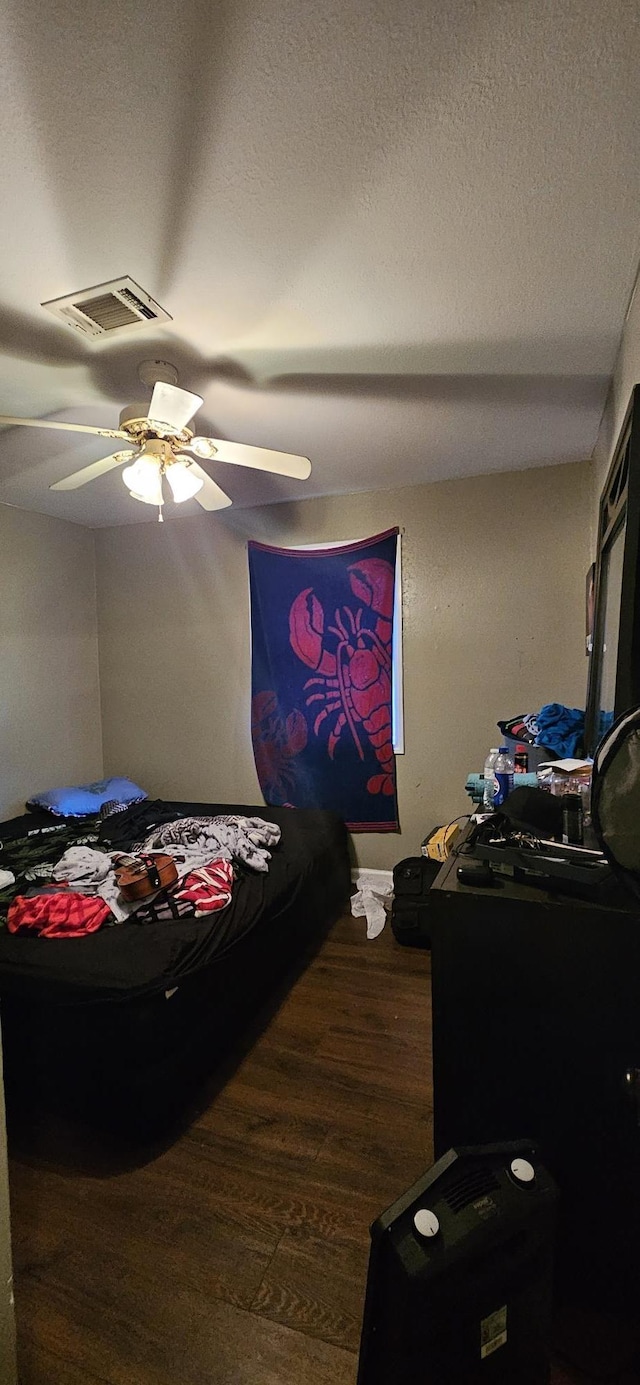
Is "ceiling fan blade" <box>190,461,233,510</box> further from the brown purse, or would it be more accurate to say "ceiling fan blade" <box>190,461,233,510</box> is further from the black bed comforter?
the black bed comforter

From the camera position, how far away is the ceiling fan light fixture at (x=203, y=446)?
1.76m

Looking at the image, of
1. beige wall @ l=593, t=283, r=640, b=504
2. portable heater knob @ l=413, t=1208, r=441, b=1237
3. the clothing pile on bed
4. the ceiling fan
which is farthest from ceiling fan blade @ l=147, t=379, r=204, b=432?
portable heater knob @ l=413, t=1208, r=441, b=1237

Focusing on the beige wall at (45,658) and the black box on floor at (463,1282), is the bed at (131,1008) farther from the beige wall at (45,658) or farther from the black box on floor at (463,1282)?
the beige wall at (45,658)

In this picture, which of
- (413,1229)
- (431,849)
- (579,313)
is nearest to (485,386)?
(579,313)

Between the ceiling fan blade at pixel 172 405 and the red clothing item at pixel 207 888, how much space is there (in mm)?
1585

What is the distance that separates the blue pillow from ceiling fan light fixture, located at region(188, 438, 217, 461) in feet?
7.57

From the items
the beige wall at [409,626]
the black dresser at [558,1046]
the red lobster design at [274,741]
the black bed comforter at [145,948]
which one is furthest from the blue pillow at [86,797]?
the black dresser at [558,1046]

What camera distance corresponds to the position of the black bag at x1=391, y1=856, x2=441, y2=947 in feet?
8.53

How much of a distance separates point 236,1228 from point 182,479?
2207 millimetres

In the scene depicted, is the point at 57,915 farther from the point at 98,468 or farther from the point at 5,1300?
the point at 98,468

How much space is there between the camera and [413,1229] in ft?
2.78

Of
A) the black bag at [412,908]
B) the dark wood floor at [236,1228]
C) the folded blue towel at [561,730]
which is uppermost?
the folded blue towel at [561,730]

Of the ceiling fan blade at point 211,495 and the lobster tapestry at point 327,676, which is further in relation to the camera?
the lobster tapestry at point 327,676

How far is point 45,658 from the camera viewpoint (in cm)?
353
